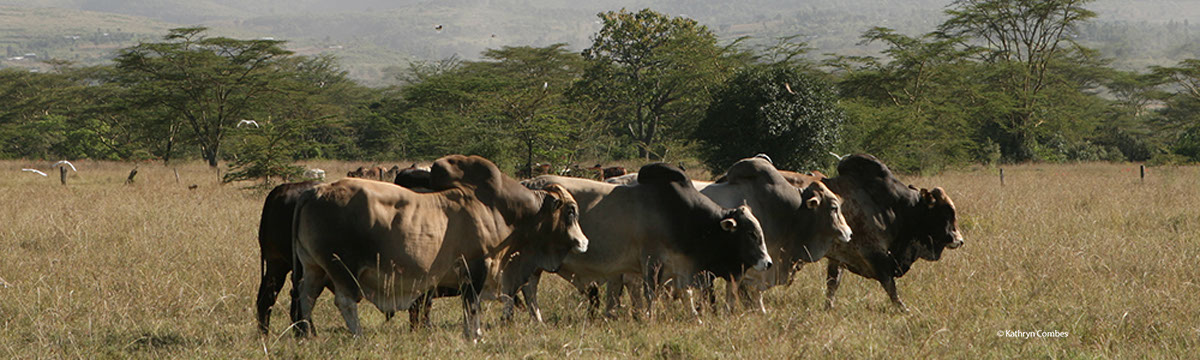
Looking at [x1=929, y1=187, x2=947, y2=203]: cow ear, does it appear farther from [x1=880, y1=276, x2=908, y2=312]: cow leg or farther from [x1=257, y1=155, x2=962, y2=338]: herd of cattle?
[x1=880, y1=276, x2=908, y2=312]: cow leg

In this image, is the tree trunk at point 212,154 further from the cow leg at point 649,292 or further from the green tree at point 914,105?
the cow leg at point 649,292

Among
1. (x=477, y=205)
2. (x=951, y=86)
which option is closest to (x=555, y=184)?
(x=477, y=205)

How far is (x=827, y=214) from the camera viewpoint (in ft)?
20.3

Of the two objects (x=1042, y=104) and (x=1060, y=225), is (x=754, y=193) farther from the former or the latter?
(x=1042, y=104)

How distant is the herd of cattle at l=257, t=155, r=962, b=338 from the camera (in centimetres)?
471

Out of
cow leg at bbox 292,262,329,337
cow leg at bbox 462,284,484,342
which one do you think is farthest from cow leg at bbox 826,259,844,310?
cow leg at bbox 292,262,329,337

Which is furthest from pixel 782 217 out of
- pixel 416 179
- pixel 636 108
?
pixel 636 108

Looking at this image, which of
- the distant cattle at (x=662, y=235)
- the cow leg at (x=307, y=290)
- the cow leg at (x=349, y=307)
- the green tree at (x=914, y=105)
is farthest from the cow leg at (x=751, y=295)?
the green tree at (x=914, y=105)

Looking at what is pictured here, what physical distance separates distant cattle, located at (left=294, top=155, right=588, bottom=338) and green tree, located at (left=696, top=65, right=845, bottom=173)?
15573 millimetres

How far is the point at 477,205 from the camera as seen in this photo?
510 centimetres

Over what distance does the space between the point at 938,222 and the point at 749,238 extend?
1852mm

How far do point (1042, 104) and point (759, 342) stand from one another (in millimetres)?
38294

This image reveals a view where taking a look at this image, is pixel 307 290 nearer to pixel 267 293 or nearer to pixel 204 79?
pixel 267 293

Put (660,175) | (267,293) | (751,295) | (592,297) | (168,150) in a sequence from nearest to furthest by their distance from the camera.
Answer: (267,293), (660,175), (592,297), (751,295), (168,150)
